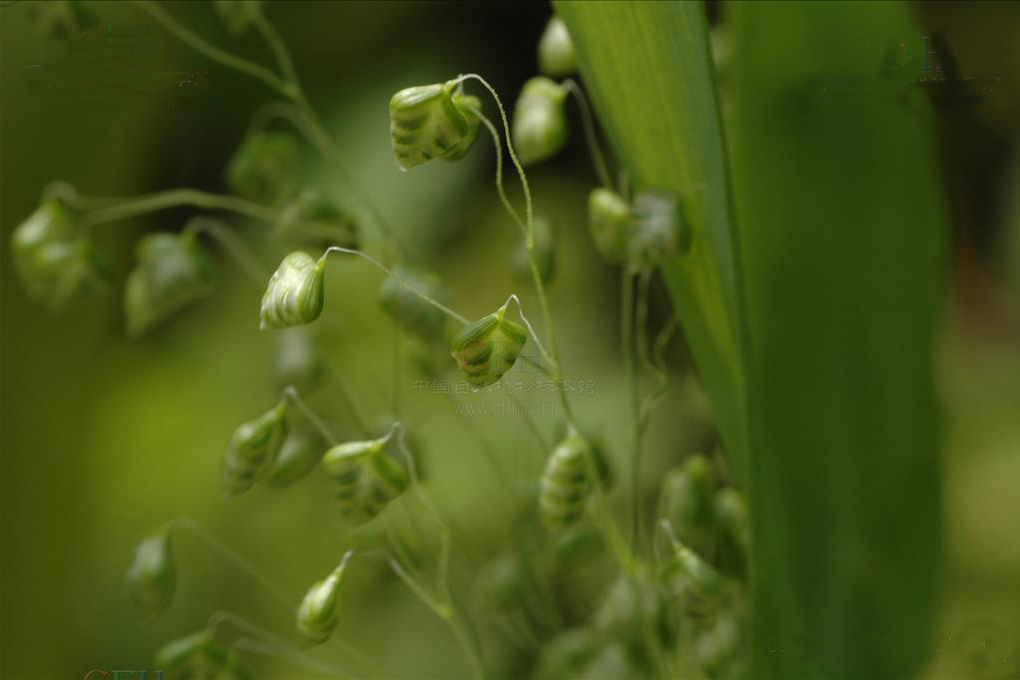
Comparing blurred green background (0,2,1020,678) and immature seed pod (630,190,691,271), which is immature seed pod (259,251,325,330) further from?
blurred green background (0,2,1020,678)

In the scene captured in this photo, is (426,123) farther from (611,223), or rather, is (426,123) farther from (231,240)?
(231,240)

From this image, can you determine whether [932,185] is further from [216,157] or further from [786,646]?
[216,157]

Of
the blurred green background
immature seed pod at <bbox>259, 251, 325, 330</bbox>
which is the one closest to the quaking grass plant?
immature seed pod at <bbox>259, 251, 325, 330</bbox>

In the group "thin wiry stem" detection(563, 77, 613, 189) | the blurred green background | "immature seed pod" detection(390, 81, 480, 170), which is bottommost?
the blurred green background

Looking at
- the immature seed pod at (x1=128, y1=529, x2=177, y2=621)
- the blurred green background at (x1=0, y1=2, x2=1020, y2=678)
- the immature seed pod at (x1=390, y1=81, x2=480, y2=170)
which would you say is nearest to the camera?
the immature seed pod at (x1=390, y1=81, x2=480, y2=170)

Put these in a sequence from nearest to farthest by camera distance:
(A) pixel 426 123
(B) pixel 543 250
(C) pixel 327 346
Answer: (A) pixel 426 123
(B) pixel 543 250
(C) pixel 327 346

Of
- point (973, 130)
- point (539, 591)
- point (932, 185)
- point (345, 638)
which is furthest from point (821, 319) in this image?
point (345, 638)

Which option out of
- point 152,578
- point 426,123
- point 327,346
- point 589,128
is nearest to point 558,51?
point 589,128

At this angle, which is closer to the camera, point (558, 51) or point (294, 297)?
point (294, 297)
